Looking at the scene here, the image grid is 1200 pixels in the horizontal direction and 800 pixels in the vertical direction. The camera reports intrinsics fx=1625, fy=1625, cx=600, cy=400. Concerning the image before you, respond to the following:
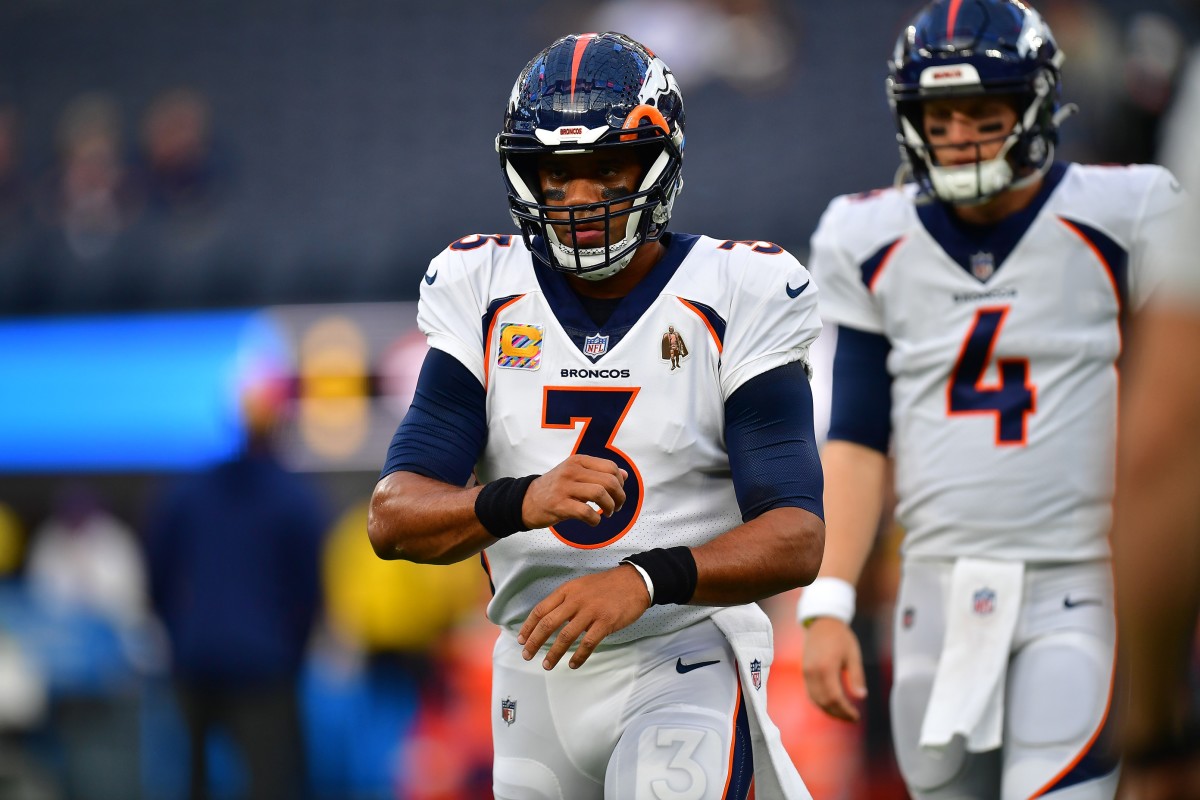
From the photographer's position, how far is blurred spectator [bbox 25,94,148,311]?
12.7 m

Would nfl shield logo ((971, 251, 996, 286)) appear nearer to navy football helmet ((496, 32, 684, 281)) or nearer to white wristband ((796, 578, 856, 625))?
white wristband ((796, 578, 856, 625))

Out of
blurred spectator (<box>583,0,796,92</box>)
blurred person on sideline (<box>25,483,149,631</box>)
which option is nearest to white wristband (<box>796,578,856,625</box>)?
blurred person on sideline (<box>25,483,149,631</box>)

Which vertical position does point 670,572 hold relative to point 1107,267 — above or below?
below

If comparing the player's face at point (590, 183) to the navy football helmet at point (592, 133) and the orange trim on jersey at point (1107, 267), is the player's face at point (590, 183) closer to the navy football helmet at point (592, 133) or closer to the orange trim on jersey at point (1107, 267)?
the navy football helmet at point (592, 133)

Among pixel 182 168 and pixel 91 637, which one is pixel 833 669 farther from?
pixel 182 168

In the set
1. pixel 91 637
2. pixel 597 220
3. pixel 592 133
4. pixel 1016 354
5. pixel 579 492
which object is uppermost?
pixel 592 133

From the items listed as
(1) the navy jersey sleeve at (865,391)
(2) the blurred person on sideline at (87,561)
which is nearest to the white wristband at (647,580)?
(1) the navy jersey sleeve at (865,391)

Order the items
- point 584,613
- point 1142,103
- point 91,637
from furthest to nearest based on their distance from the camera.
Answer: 1. point 91,637
2. point 1142,103
3. point 584,613

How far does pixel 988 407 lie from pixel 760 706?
3.85 ft

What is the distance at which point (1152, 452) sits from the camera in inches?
63.6

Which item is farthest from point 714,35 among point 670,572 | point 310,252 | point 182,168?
point 670,572

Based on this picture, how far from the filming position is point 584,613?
2.73 metres

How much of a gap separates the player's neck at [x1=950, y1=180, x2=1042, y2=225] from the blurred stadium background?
3.99ft

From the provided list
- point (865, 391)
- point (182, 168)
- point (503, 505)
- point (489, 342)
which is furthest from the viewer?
point (182, 168)
